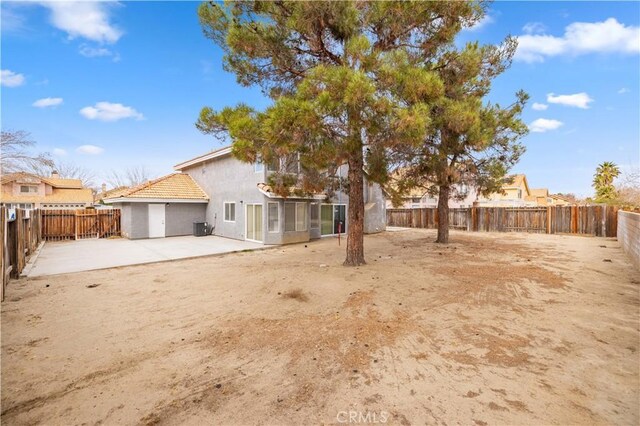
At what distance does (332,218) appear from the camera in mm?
17188

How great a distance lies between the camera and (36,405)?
2.81 meters

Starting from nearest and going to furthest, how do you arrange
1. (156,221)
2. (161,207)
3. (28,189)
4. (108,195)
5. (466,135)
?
(466,135)
(156,221)
(161,207)
(108,195)
(28,189)

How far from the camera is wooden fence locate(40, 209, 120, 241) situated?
15.7 metres

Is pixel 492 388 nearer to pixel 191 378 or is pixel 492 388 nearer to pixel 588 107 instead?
pixel 191 378

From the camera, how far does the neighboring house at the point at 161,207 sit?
16.1 metres

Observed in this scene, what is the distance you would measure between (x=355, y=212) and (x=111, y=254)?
9975 millimetres

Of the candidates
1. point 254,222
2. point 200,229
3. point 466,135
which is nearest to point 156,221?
point 200,229

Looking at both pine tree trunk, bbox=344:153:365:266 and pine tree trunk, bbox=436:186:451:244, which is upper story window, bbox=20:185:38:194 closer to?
pine tree trunk, bbox=344:153:365:266

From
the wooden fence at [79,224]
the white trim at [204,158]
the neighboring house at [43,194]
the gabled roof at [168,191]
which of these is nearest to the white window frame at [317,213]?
the white trim at [204,158]

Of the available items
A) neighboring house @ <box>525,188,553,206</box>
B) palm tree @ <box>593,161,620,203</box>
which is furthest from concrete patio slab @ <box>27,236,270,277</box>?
neighboring house @ <box>525,188,553,206</box>

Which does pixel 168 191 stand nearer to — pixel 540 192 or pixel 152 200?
pixel 152 200

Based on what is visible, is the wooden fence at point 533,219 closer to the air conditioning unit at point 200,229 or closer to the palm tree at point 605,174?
the palm tree at point 605,174

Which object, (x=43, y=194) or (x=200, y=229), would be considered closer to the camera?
(x=200, y=229)

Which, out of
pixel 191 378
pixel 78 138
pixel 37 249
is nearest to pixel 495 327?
pixel 191 378
